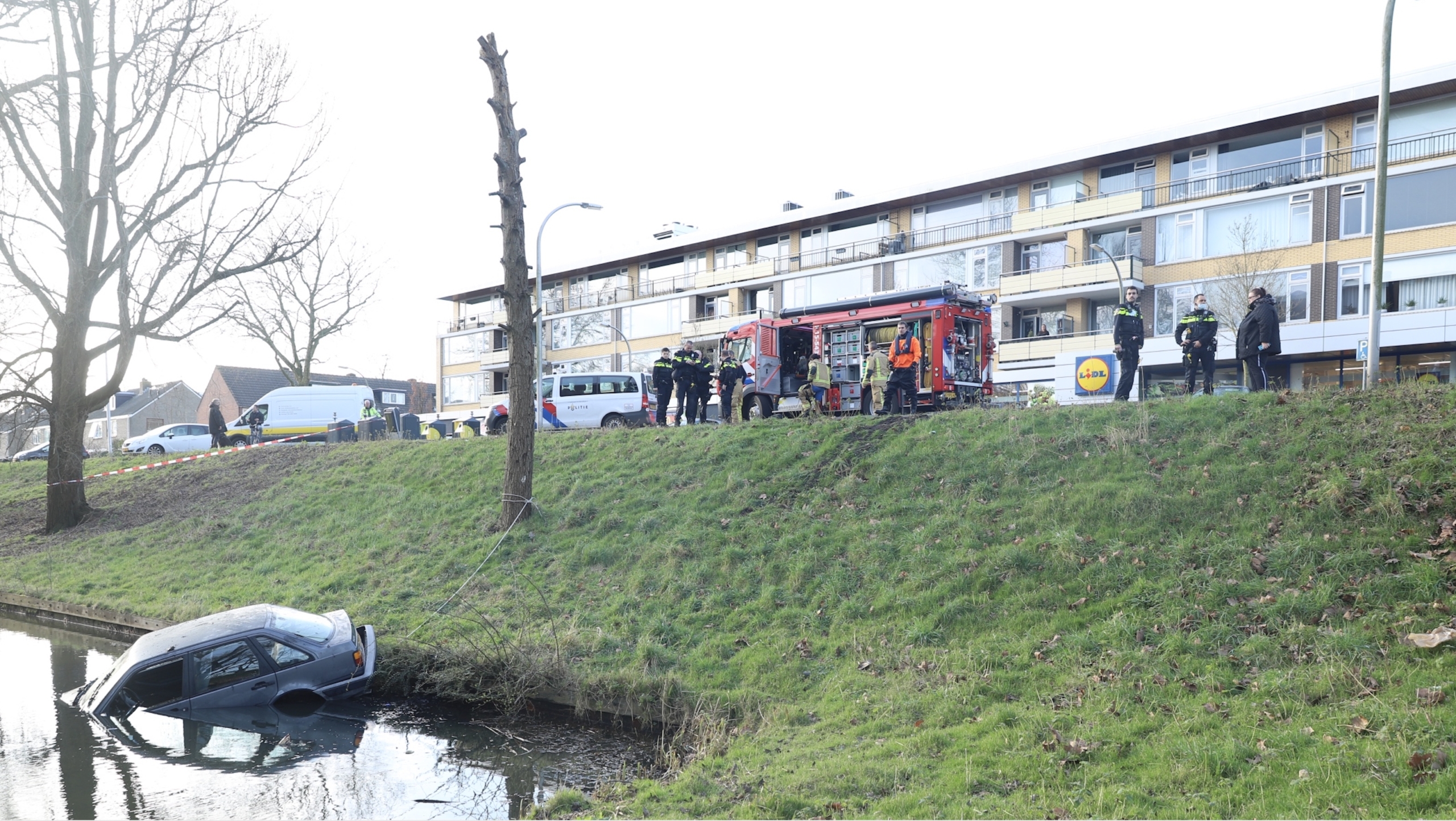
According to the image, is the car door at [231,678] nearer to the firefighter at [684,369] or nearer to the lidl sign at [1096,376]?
the firefighter at [684,369]

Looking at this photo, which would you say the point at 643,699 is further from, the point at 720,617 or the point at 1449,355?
the point at 1449,355

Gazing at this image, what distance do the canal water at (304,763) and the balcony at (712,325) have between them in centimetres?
3663

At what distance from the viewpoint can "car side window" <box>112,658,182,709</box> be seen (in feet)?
30.3

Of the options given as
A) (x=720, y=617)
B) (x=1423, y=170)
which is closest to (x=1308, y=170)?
(x=1423, y=170)

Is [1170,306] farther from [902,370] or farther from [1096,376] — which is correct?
[902,370]

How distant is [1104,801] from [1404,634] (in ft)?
10.5

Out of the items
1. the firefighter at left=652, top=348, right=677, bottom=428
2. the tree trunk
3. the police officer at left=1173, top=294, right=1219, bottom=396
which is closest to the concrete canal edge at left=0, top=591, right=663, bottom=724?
the tree trunk

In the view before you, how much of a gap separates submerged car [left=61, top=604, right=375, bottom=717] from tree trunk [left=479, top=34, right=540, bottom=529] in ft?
14.9

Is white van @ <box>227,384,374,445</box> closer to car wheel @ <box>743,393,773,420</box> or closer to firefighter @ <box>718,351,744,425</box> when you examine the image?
firefighter @ <box>718,351,744,425</box>

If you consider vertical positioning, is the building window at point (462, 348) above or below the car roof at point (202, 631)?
above

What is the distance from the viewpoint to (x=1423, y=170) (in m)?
28.1

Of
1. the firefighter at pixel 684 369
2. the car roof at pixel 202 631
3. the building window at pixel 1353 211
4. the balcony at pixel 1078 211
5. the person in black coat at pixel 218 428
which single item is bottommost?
the car roof at pixel 202 631

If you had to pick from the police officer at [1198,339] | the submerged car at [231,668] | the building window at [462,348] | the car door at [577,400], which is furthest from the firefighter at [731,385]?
the building window at [462,348]

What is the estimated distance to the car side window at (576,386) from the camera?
24312 millimetres
